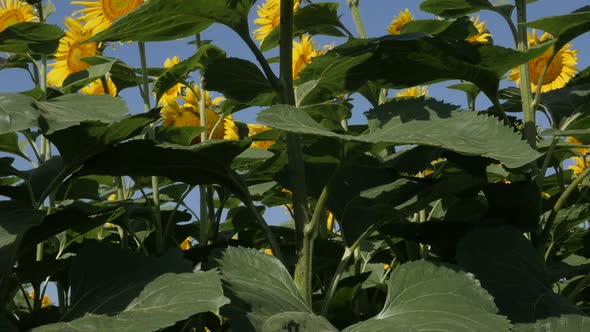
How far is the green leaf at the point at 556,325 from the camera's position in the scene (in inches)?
54.1

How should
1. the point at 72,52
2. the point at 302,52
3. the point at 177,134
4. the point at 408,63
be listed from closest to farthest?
the point at 408,63 < the point at 177,134 < the point at 72,52 < the point at 302,52

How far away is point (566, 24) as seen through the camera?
5.73 feet

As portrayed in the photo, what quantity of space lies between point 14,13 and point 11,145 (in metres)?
0.50

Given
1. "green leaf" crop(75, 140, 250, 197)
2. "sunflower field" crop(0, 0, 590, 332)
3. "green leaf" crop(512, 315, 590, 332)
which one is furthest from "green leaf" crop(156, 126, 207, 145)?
"green leaf" crop(512, 315, 590, 332)

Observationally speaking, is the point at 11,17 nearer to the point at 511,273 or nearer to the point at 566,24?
the point at 566,24

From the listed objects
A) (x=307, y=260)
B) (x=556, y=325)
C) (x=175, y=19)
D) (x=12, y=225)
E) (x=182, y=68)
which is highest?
(x=175, y=19)

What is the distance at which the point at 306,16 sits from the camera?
77.5 inches

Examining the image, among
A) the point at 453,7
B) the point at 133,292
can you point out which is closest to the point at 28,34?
the point at 133,292

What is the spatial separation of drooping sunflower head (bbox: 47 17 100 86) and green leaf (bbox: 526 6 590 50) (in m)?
1.19

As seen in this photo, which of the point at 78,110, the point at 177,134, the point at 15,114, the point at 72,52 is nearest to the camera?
the point at 15,114

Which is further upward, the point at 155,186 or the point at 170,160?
the point at 170,160

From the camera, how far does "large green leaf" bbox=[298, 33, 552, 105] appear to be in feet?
4.88

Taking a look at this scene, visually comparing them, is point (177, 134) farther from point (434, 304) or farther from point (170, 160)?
point (434, 304)

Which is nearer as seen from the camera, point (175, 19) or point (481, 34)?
point (175, 19)
